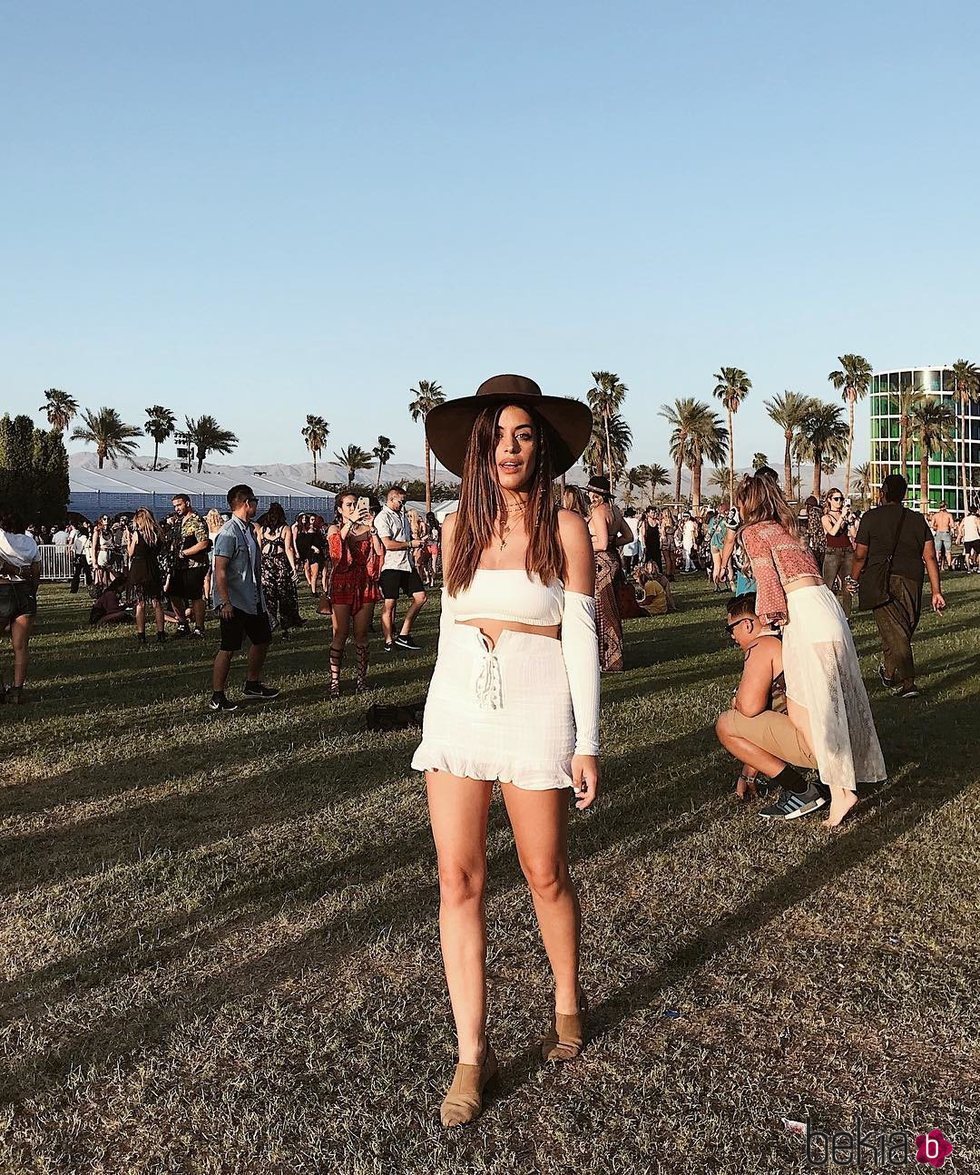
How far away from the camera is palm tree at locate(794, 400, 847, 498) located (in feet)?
345

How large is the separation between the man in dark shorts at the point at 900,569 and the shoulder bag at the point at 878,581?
1 cm

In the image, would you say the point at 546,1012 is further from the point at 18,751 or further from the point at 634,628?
the point at 634,628

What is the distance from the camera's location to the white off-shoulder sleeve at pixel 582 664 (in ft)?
10.2

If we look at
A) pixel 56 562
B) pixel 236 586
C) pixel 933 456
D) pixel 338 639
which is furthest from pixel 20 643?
pixel 933 456

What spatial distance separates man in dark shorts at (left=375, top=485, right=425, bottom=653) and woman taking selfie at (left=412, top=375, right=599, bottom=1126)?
28.2ft

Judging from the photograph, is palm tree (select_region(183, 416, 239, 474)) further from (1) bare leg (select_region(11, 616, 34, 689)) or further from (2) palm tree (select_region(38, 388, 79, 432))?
(1) bare leg (select_region(11, 616, 34, 689))

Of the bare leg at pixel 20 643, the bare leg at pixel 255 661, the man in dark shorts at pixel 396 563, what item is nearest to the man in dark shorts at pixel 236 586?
the bare leg at pixel 255 661

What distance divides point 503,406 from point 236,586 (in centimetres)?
656

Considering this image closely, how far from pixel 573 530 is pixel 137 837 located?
12.2 ft

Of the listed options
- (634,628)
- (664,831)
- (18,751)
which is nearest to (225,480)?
(634,628)

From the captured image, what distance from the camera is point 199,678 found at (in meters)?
11.4

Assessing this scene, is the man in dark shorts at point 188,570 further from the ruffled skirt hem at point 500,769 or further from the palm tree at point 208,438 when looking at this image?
the palm tree at point 208,438

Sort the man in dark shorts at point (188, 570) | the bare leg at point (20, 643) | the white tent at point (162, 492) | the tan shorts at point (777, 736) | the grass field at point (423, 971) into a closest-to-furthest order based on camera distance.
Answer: the grass field at point (423, 971) < the tan shorts at point (777, 736) < the bare leg at point (20, 643) < the man in dark shorts at point (188, 570) < the white tent at point (162, 492)

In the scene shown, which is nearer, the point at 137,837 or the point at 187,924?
the point at 187,924
